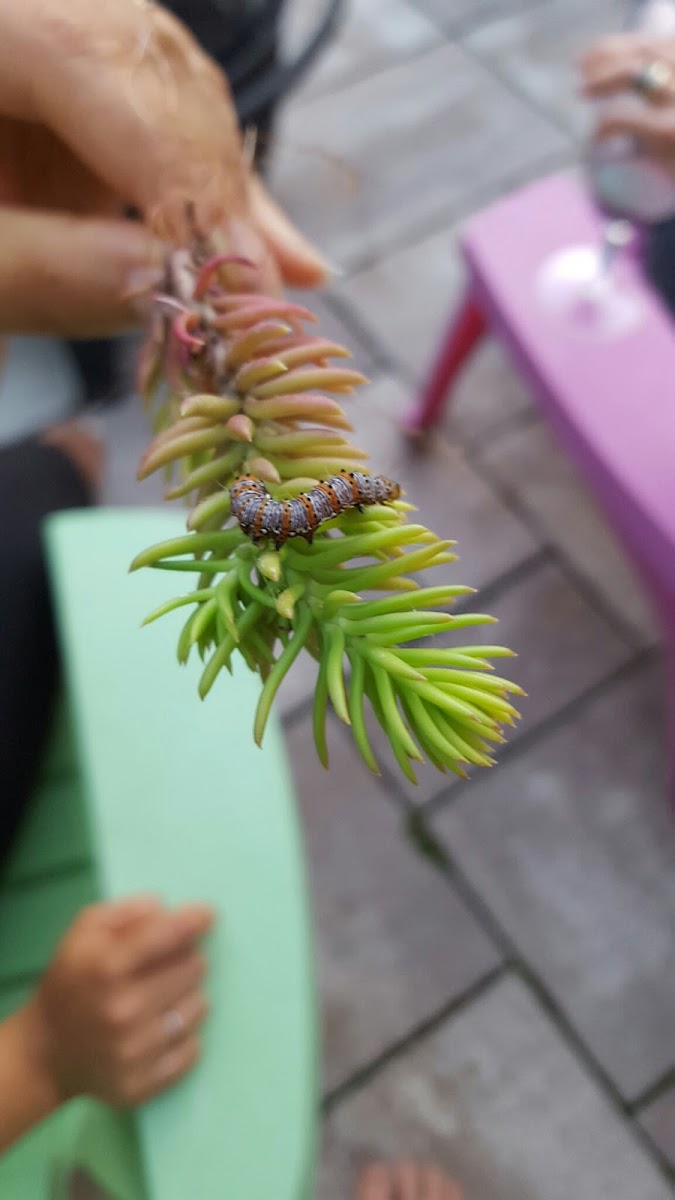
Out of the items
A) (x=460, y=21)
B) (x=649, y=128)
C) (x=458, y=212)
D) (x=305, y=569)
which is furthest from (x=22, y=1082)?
→ (x=460, y=21)

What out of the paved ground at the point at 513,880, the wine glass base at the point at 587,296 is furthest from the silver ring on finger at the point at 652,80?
the paved ground at the point at 513,880

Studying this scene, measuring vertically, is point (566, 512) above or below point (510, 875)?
above

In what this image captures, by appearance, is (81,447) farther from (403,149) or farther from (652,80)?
(403,149)

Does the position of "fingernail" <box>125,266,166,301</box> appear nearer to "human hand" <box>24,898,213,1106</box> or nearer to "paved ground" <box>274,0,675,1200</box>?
"human hand" <box>24,898,213,1106</box>

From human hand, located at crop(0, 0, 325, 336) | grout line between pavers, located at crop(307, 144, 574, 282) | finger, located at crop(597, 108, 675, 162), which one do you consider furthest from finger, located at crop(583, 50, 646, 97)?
human hand, located at crop(0, 0, 325, 336)

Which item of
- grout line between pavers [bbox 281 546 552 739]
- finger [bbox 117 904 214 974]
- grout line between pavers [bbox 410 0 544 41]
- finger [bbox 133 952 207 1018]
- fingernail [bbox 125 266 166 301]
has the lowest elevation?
finger [bbox 133 952 207 1018]

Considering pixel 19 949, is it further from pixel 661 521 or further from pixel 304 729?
pixel 661 521
